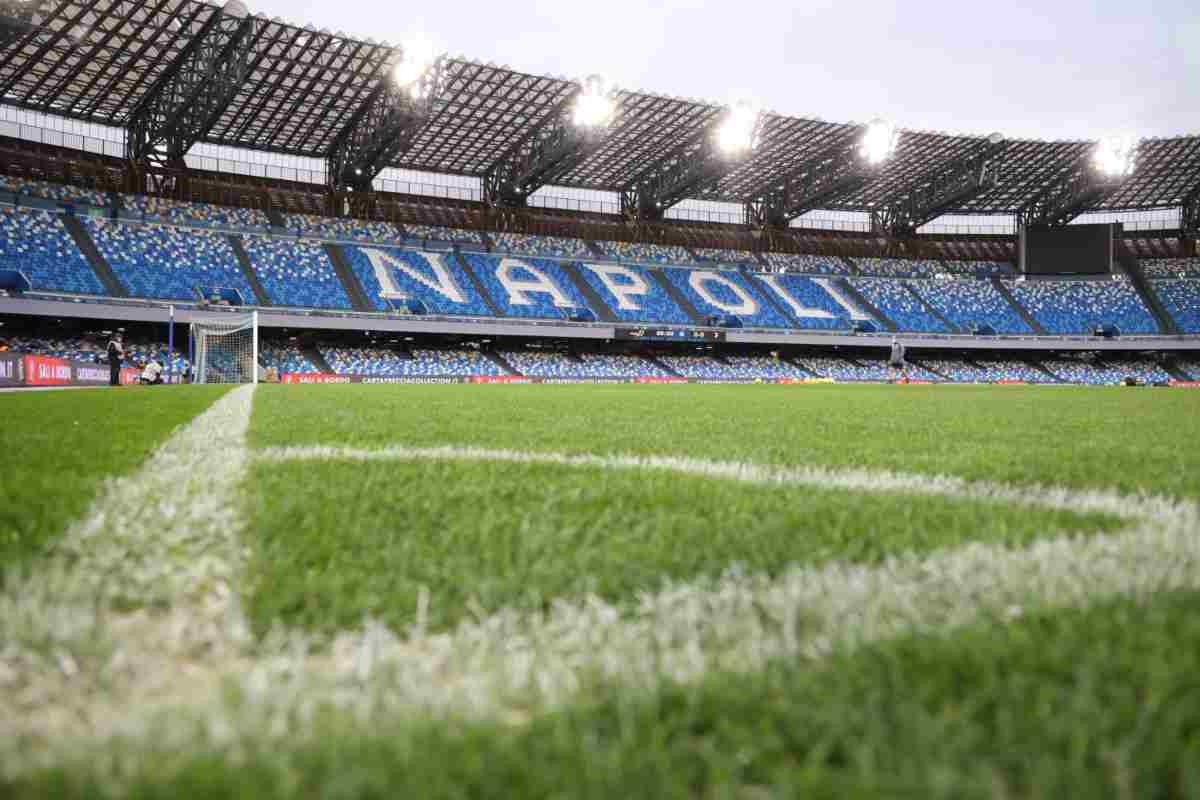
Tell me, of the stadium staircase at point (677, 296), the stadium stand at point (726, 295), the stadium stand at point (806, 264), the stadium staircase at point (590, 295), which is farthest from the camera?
the stadium stand at point (806, 264)

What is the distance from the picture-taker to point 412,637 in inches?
41.9

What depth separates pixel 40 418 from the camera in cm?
507

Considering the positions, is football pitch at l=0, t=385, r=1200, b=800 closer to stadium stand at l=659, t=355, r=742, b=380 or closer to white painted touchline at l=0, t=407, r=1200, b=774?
white painted touchline at l=0, t=407, r=1200, b=774

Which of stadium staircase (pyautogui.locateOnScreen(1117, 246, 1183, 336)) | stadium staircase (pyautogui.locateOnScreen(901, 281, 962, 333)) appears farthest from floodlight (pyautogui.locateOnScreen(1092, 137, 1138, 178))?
stadium staircase (pyautogui.locateOnScreen(1117, 246, 1183, 336))

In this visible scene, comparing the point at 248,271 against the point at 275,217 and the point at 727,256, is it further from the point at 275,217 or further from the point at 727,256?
the point at 727,256

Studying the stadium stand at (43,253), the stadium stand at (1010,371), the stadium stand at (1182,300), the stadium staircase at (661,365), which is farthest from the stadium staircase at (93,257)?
the stadium stand at (1182,300)

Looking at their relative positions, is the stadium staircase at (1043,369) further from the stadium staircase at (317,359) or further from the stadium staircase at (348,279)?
the stadium staircase at (317,359)

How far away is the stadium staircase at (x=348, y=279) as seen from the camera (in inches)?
1309

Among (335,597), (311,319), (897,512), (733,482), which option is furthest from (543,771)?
(311,319)

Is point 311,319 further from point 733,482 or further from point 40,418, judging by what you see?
point 733,482

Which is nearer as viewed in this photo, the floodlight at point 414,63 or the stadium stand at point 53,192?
the floodlight at point 414,63

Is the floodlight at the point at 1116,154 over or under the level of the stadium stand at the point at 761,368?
over

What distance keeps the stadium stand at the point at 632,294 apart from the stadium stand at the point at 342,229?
10.7 m

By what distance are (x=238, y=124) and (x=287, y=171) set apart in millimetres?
4277
